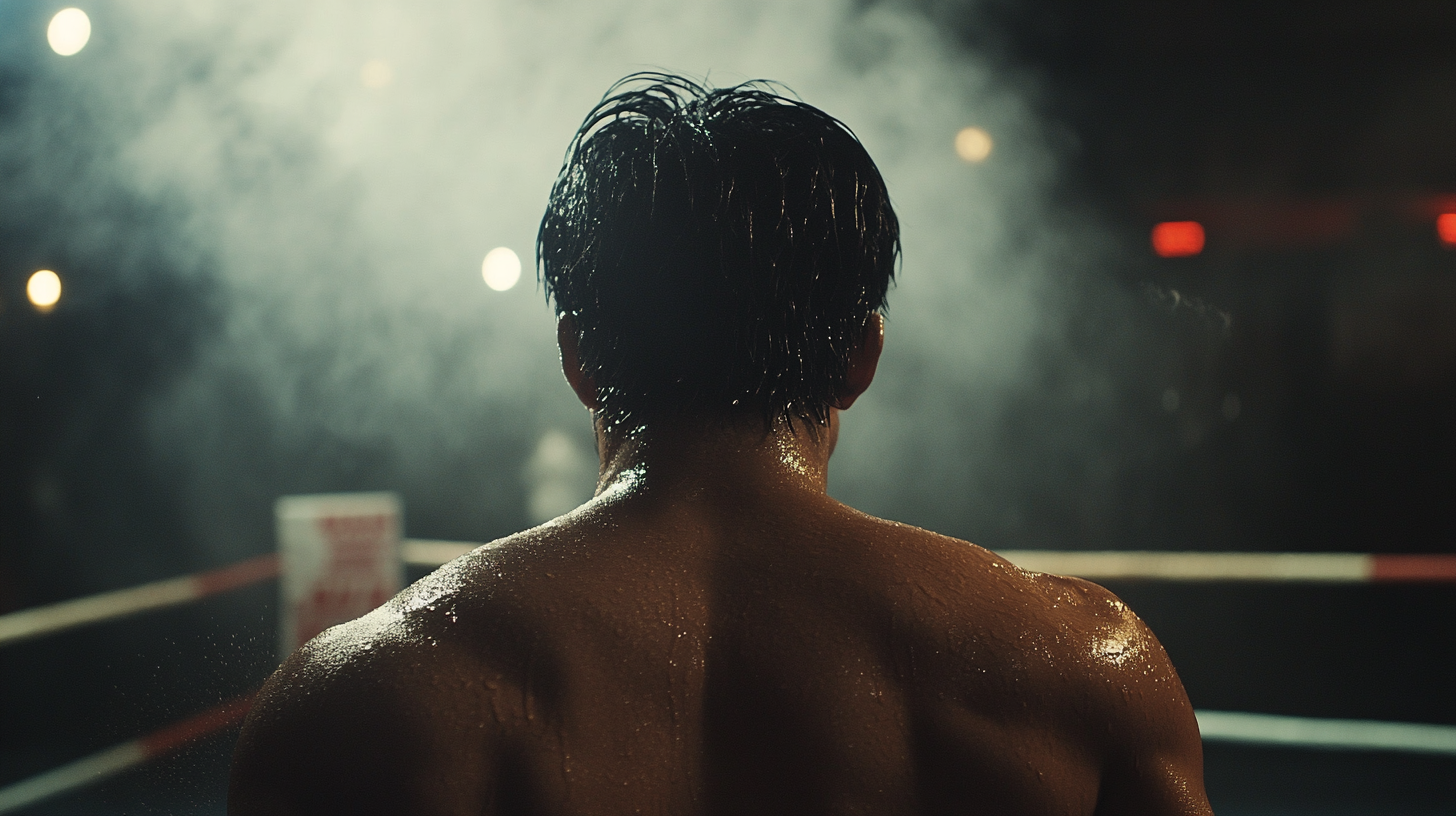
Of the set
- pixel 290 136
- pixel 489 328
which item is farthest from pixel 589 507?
pixel 489 328

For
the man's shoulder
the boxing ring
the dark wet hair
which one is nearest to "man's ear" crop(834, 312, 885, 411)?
the dark wet hair

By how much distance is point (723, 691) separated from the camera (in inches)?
27.7

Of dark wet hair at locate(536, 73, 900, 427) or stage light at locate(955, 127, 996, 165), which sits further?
stage light at locate(955, 127, 996, 165)

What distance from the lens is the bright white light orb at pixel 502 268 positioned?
3314 millimetres

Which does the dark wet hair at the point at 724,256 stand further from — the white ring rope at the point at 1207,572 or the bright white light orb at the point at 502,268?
the bright white light orb at the point at 502,268

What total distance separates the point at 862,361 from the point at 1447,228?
19.2 ft

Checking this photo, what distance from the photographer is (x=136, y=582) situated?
570 cm

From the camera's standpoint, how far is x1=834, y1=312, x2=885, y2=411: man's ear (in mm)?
914

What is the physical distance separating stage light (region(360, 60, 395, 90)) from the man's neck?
2.73m

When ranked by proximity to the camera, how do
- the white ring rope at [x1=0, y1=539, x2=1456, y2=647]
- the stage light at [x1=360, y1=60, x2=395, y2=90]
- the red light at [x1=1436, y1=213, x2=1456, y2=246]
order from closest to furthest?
the white ring rope at [x1=0, y1=539, x2=1456, y2=647], the stage light at [x1=360, y1=60, x2=395, y2=90], the red light at [x1=1436, y1=213, x2=1456, y2=246]

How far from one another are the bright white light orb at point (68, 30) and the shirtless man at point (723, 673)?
2.49 meters

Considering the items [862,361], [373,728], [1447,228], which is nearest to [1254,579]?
[862,361]

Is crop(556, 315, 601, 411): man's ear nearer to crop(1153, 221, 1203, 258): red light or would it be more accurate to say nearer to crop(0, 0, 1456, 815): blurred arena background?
crop(0, 0, 1456, 815): blurred arena background

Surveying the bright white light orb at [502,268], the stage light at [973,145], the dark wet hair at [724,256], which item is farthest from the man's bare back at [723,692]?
the stage light at [973,145]
